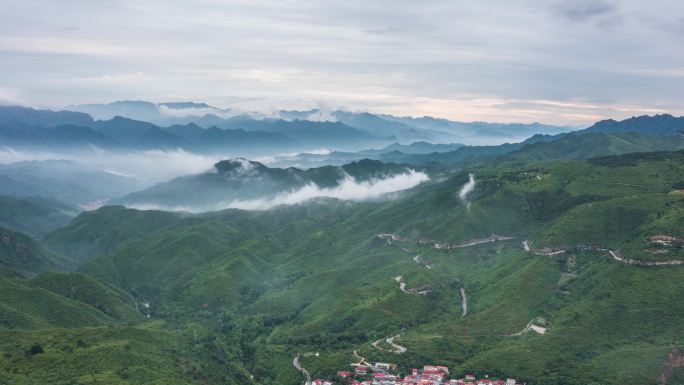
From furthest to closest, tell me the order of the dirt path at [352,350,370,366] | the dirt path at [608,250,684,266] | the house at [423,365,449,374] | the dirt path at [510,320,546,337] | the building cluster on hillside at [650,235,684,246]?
the building cluster on hillside at [650,235,684,246] < the dirt path at [608,250,684,266] < the dirt path at [510,320,546,337] < the dirt path at [352,350,370,366] < the house at [423,365,449,374]

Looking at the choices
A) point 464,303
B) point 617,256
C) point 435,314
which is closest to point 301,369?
point 435,314

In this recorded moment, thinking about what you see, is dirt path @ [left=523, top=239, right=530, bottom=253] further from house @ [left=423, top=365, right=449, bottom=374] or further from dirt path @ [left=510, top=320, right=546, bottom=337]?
house @ [left=423, top=365, right=449, bottom=374]

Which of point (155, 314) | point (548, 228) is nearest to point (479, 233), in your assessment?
point (548, 228)

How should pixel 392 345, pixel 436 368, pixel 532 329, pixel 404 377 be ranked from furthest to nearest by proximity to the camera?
1. pixel 532 329
2. pixel 392 345
3. pixel 436 368
4. pixel 404 377

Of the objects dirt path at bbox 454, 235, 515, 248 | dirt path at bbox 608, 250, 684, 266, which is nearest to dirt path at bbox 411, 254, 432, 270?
dirt path at bbox 454, 235, 515, 248

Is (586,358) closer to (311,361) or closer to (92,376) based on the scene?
(311,361)

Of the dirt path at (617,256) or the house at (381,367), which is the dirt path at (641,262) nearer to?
the dirt path at (617,256)

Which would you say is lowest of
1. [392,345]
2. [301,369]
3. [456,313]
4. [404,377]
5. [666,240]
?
[301,369]

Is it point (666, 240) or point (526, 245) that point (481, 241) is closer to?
point (526, 245)
